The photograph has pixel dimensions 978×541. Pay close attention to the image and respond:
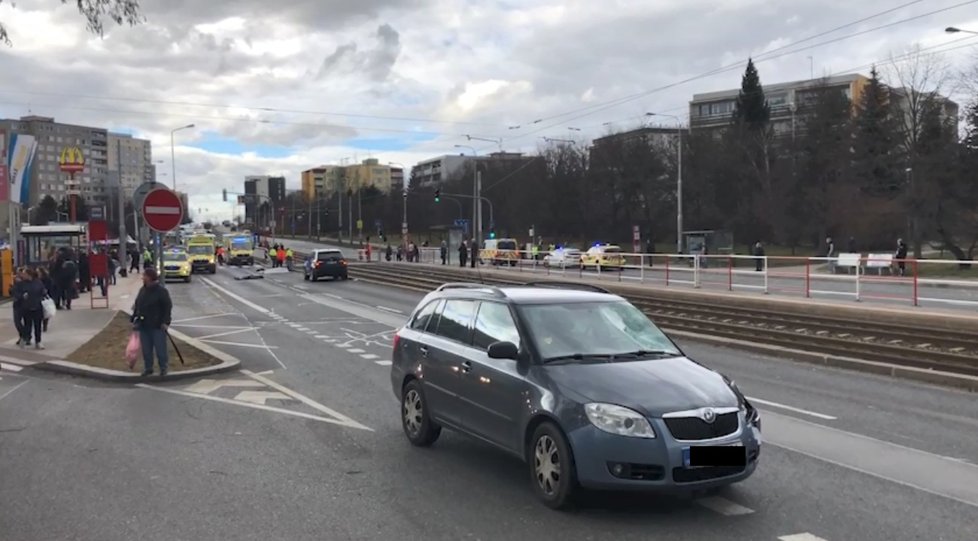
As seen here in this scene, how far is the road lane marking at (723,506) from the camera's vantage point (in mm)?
5712

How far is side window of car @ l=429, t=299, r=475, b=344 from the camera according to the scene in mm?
7293

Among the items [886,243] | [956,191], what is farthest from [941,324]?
[886,243]

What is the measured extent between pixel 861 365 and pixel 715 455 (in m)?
9.04

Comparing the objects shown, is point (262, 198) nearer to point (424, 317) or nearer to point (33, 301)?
point (33, 301)

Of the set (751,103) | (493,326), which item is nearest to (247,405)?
(493,326)

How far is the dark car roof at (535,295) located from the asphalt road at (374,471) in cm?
145

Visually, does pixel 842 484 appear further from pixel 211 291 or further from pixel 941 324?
pixel 211 291

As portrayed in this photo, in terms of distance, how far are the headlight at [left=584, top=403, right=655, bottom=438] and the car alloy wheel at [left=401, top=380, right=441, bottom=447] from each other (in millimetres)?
2527

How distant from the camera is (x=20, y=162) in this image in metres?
32.6

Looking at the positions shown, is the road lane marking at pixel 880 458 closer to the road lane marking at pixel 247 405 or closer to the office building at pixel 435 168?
the road lane marking at pixel 247 405

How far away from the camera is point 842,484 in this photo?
21.3 feet

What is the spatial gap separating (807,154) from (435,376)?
240 feet

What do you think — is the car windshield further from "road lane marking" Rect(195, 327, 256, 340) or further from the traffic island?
"road lane marking" Rect(195, 327, 256, 340)

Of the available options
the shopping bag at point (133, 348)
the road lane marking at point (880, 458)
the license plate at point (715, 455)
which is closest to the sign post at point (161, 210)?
the shopping bag at point (133, 348)
